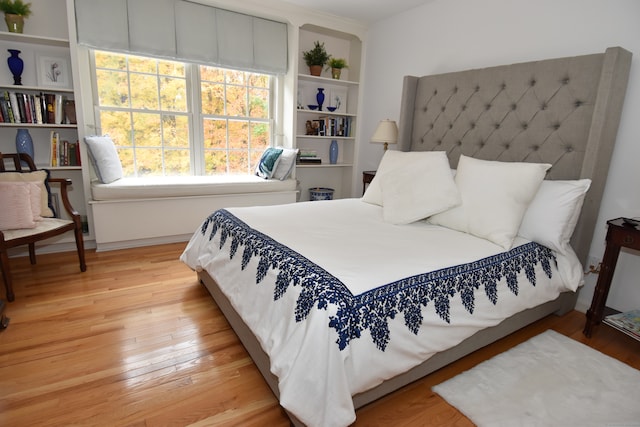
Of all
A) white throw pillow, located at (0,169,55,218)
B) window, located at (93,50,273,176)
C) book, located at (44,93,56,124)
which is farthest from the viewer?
window, located at (93,50,273,176)

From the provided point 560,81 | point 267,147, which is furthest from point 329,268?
point 267,147

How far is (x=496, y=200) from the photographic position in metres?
1.92

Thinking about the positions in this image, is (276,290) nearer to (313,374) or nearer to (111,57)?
(313,374)

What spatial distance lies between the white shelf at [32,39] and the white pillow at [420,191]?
9.11ft

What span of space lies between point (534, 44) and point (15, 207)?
3.64 metres

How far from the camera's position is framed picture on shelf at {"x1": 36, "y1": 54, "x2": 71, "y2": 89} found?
9.27ft

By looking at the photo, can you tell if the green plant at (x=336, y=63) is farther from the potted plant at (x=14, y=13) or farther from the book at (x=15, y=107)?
the book at (x=15, y=107)

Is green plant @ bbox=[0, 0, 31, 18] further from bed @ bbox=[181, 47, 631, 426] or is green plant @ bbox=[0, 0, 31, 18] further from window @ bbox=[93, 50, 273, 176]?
bed @ bbox=[181, 47, 631, 426]

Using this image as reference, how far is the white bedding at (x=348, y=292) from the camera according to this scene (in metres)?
1.14

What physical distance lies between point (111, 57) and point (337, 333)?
3337 mm

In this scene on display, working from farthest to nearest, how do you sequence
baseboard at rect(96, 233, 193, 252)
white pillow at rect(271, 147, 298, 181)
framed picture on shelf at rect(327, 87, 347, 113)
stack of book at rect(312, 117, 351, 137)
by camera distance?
1. framed picture on shelf at rect(327, 87, 347, 113)
2. stack of book at rect(312, 117, 351, 137)
3. white pillow at rect(271, 147, 298, 181)
4. baseboard at rect(96, 233, 193, 252)

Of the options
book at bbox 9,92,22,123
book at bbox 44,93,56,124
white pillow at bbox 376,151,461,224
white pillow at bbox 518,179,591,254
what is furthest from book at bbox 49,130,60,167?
white pillow at bbox 518,179,591,254

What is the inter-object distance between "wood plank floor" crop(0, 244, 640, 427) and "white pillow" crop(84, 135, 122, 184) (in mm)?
923

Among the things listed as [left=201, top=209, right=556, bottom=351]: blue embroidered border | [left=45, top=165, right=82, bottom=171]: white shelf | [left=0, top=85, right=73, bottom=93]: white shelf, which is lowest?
[left=201, top=209, right=556, bottom=351]: blue embroidered border
